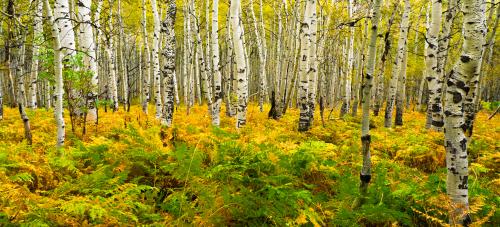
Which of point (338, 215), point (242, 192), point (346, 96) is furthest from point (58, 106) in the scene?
point (346, 96)

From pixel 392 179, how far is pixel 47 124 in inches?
313

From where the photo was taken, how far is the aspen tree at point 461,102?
3182 mm

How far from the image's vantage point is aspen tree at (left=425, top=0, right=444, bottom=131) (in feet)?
30.9

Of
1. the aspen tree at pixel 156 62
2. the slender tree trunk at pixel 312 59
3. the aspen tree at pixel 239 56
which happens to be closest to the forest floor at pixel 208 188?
the aspen tree at pixel 239 56

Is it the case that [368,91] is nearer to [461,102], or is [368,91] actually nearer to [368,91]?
[368,91]

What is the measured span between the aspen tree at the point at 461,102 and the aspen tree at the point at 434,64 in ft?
22.1

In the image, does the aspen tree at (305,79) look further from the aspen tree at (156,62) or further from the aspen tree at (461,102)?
the aspen tree at (461,102)

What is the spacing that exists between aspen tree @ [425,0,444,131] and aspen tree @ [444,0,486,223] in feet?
22.1

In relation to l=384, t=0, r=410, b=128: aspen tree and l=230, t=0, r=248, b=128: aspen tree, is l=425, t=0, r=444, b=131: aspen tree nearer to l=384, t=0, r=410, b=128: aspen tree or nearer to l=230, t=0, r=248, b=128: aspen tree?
l=384, t=0, r=410, b=128: aspen tree

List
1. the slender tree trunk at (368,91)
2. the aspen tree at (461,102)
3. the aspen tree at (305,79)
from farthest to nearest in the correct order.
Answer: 1. the aspen tree at (305,79)
2. the slender tree trunk at (368,91)
3. the aspen tree at (461,102)

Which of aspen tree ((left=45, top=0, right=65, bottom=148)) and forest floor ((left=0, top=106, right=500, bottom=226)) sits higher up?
aspen tree ((left=45, top=0, right=65, bottom=148))

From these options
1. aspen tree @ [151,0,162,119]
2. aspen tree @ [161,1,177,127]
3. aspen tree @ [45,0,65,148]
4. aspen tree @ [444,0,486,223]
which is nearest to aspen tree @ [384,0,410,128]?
aspen tree @ [161,1,177,127]

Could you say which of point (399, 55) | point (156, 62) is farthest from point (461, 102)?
point (156, 62)

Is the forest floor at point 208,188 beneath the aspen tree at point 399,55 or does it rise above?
beneath
